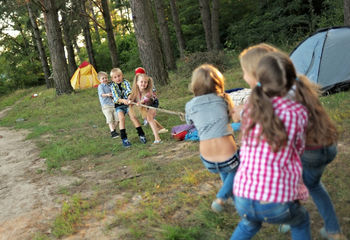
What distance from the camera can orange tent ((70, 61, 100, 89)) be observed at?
1889 centimetres

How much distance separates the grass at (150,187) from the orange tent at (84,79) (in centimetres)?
1179

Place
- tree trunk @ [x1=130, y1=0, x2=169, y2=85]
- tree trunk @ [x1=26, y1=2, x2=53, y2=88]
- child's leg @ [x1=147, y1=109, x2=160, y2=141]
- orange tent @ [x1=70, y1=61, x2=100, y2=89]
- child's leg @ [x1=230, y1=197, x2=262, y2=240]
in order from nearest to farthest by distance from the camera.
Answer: child's leg @ [x1=230, y1=197, x2=262, y2=240], child's leg @ [x1=147, y1=109, x2=160, y2=141], tree trunk @ [x1=130, y1=0, x2=169, y2=85], orange tent @ [x1=70, y1=61, x2=100, y2=89], tree trunk @ [x1=26, y1=2, x2=53, y2=88]

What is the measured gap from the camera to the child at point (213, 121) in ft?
8.88

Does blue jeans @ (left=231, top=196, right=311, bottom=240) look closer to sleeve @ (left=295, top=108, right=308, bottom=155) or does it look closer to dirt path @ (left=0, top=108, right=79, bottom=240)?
sleeve @ (left=295, top=108, right=308, bottom=155)

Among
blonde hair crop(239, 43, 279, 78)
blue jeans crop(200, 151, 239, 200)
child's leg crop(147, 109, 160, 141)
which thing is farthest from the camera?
child's leg crop(147, 109, 160, 141)

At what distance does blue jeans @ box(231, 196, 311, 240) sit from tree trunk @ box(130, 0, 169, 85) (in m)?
8.65

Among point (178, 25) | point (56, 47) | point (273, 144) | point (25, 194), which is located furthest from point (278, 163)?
point (178, 25)

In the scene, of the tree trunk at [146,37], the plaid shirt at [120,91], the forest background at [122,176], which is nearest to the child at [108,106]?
the forest background at [122,176]

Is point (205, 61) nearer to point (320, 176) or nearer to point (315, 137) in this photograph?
point (320, 176)

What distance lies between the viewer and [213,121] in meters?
2.72

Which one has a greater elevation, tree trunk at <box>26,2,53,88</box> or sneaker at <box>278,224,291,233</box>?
tree trunk at <box>26,2,53,88</box>

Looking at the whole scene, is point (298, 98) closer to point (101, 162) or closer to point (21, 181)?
point (101, 162)

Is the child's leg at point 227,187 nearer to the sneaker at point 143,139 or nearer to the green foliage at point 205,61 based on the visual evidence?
the sneaker at point 143,139

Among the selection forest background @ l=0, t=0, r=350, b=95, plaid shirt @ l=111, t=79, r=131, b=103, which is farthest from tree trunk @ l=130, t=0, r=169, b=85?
plaid shirt @ l=111, t=79, r=131, b=103
